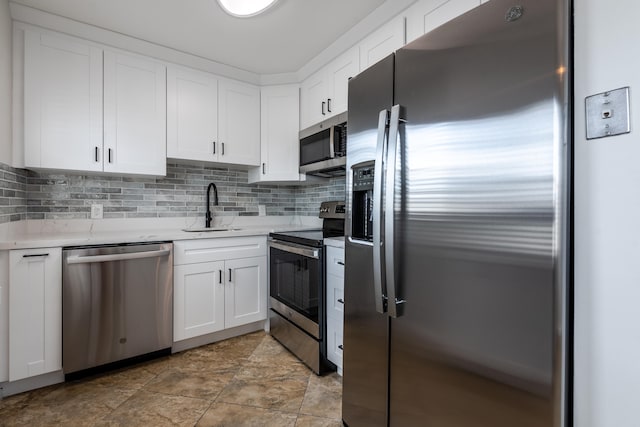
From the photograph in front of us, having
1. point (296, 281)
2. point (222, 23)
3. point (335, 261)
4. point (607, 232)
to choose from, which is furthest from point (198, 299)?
point (607, 232)

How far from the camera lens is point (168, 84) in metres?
2.51

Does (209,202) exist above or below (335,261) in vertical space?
above

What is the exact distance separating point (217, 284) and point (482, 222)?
2114 millimetres

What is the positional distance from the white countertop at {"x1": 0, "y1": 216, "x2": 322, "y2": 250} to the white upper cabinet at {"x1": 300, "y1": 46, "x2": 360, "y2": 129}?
3.52 feet

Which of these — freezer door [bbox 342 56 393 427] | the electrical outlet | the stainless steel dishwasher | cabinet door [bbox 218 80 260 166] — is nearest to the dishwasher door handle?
the stainless steel dishwasher

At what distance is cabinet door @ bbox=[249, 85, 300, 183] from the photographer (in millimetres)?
2912

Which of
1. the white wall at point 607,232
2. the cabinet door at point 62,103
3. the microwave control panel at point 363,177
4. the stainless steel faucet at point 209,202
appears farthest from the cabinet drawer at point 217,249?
the white wall at point 607,232

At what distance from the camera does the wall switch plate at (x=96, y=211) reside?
2451mm

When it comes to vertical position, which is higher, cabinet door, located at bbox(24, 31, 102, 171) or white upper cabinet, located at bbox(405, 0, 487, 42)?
white upper cabinet, located at bbox(405, 0, 487, 42)

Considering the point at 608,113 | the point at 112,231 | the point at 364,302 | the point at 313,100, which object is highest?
the point at 313,100

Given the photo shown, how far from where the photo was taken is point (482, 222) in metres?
0.88

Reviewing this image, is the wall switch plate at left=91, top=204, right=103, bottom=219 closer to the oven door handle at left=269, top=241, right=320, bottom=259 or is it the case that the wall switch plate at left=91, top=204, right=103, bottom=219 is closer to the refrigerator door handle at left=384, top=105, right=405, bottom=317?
the oven door handle at left=269, top=241, right=320, bottom=259

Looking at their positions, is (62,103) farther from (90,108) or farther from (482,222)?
(482,222)

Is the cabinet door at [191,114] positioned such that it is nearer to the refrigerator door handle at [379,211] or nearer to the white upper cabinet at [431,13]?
the white upper cabinet at [431,13]
